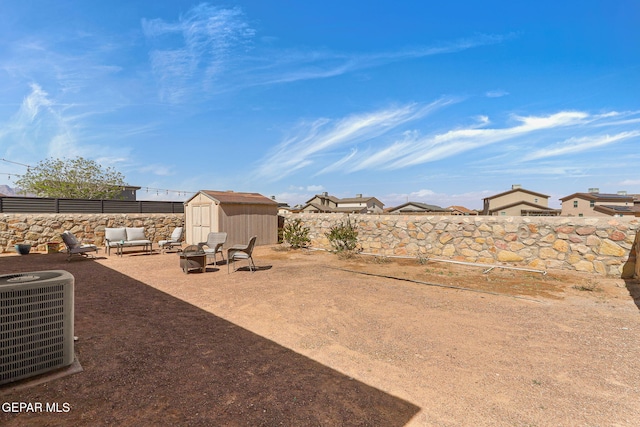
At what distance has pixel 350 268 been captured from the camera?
908 centimetres

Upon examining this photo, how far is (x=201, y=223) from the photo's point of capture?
1399 centimetres

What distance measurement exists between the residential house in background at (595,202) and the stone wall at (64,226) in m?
40.5

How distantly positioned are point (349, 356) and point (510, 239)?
26.9ft

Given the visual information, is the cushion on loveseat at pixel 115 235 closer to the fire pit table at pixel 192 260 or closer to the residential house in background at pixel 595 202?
the fire pit table at pixel 192 260

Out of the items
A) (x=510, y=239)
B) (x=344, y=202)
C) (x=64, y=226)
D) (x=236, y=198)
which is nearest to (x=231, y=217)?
(x=236, y=198)

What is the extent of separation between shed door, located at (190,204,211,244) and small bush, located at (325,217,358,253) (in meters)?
5.66

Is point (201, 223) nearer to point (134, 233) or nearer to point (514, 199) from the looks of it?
point (134, 233)

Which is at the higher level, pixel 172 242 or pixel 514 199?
pixel 514 199

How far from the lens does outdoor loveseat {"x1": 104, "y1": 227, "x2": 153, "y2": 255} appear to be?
38.3ft

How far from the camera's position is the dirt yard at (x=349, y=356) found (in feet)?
8.21

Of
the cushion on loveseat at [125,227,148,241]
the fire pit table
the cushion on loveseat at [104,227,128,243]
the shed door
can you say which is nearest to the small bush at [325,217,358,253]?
the fire pit table

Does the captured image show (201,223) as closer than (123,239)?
No

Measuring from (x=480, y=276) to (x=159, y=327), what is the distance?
24.6 ft

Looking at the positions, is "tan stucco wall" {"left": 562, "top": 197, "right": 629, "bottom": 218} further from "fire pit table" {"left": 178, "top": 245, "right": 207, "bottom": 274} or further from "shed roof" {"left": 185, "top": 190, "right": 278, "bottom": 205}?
"fire pit table" {"left": 178, "top": 245, "right": 207, "bottom": 274}
